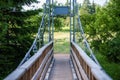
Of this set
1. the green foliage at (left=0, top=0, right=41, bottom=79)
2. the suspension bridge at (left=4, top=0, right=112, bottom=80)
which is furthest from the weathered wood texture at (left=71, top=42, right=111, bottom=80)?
the green foliage at (left=0, top=0, right=41, bottom=79)

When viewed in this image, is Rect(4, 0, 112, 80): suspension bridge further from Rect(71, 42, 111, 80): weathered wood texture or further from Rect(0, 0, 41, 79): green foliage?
Rect(0, 0, 41, 79): green foliage

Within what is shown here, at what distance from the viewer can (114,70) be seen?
17.6 m

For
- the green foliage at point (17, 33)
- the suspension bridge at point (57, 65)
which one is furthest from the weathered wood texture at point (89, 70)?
the green foliage at point (17, 33)

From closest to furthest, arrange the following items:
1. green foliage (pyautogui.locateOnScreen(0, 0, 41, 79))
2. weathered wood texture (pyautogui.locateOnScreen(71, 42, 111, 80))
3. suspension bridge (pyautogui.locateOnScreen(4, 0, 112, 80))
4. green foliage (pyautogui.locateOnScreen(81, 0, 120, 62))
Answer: weathered wood texture (pyautogui.locateOnScreen(71, 42, 111, 80)) → suspension bridge (pyautogui.locateOnScreen(4, 0, 112, 80)) → green foliage (pyautogui.locateOnScreen(0, 0, 41, 79)) → green foliage (pyautogui.locateOnScreen(81, 0, 120, 62))

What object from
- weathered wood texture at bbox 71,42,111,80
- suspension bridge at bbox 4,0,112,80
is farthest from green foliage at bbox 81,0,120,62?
weathered wood texture at bbox 71,42,111,80

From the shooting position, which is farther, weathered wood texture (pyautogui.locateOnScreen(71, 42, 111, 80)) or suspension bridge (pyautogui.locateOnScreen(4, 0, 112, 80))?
suspension bridge (pyautogui.locateOnScreen(4, 0, 112, 80))

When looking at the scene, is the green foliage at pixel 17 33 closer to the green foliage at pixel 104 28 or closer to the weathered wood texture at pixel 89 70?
the green foliage at pixel 104 28

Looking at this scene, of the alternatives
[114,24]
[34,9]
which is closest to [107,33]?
[114,24]

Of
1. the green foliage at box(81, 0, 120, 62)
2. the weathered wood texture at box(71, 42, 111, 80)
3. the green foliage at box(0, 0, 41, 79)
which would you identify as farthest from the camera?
the green foliage at box(81, 0, 120, 62)

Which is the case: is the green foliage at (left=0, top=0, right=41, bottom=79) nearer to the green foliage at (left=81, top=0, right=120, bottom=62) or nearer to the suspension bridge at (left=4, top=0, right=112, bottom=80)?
the suspension bridge at (left=4, top=0, right=112, bottom=80)

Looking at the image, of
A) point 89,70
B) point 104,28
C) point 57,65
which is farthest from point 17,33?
point 104,28

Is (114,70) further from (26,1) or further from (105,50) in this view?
(26,1)

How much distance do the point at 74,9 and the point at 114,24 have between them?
1892mm

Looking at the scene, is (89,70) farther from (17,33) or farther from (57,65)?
(17,33)
